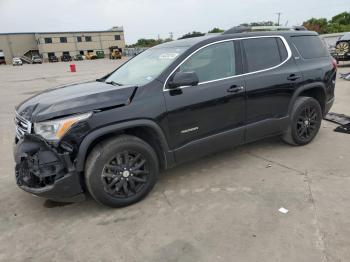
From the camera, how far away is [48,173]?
3.12 meters

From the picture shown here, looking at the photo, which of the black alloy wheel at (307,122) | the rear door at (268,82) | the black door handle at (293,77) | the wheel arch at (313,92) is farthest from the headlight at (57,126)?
the black alloy wheel at (307,122)

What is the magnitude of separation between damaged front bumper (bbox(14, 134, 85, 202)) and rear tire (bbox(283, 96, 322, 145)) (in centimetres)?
327

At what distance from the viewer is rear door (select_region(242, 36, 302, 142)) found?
4.20m

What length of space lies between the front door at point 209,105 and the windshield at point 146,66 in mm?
A: 251

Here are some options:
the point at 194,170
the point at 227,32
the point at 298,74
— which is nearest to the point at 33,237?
the point at 194,170

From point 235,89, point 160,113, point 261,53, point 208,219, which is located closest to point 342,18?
point 261,53

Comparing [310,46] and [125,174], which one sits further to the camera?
[310,46]

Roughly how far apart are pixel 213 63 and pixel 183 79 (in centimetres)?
70

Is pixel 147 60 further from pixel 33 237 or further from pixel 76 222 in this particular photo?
pixel 33 237

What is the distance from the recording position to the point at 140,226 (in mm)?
3117

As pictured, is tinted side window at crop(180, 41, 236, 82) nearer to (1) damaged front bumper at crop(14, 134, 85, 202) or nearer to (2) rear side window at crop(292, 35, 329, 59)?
(2) rear side window at crop(292, 35, 329, 59)

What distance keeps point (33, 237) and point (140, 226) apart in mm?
1047

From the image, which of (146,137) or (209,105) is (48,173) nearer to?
(146,137)

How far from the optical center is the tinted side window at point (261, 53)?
13.9 ft
